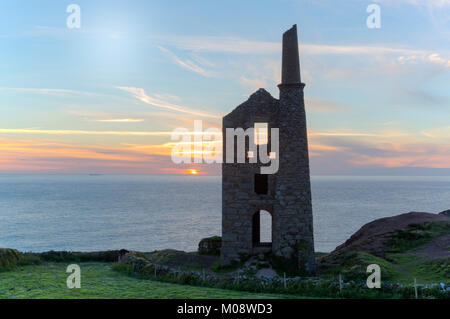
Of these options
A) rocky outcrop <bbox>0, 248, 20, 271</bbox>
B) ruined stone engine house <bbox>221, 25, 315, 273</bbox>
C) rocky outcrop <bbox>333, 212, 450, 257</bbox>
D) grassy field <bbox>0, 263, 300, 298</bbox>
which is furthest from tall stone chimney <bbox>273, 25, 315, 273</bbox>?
rocky outcrop <bbox>0, 248, 20, 271</bbox>

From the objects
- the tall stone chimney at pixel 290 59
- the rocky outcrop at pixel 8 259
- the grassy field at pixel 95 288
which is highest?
the tall stone chimney at pixel 290 59

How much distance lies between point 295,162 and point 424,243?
14.2 meters

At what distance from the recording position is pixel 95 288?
20.5m

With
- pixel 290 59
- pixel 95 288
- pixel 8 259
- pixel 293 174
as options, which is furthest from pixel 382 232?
pixel 8 259

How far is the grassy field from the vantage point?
733 inches

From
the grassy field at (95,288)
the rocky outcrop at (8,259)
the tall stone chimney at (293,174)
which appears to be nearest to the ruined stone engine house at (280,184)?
the tall stone chimney at (293,174)

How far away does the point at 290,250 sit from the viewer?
2567cm

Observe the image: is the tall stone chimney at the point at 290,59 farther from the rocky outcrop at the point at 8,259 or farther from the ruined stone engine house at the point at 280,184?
the rocky outcrop at the point at 8,259

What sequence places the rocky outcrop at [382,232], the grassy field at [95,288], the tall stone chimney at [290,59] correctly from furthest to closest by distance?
the rocky outcrop at [382,232]
the tall stone chimney at [290,59]
the grassy field at [95,288]

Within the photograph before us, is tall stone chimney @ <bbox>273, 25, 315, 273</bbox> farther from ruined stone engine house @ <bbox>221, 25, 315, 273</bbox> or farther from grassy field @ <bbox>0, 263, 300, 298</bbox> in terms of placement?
grassy field @ <bbox>0, 263, 300, 298</bbox>

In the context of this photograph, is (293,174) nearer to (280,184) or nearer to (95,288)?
(280,184)

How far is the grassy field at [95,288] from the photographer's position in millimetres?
18609

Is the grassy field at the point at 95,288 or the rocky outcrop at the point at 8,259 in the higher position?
the rocky outcrop at the point at 8,259
